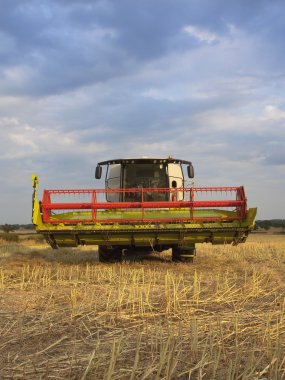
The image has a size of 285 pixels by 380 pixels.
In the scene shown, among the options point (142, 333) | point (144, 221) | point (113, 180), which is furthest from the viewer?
point (113, 180)

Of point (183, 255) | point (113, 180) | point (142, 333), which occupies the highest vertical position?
point (113, 180)

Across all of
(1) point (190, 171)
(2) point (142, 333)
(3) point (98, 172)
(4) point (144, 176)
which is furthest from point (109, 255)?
(2) point (142, 333)

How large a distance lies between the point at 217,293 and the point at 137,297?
0.99 m

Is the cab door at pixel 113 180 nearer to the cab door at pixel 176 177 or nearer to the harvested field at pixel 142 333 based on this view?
the cab door at pixel 176 177

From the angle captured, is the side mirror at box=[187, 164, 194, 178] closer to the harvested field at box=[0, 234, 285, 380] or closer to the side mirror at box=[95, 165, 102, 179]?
the side mirror at box=[95, 165, 102, 179]

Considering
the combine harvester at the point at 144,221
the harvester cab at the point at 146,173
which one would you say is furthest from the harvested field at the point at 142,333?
the harvester cab at the point at 146,173

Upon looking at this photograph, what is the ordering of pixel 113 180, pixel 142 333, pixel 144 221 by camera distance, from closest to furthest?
pixel 142 333, pixel 144 221, pixel 113 180

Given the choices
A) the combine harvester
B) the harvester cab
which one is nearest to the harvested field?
the combine harvester

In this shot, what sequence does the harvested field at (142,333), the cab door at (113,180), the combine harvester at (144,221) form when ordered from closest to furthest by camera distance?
the harvested field at (142,333) → the combine harvester at (144,221) → the cab door at (113,180)

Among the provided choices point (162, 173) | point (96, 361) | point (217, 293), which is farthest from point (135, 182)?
point (96, 361)

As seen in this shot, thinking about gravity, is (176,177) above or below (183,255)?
above

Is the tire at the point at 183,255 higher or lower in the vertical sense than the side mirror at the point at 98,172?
lower

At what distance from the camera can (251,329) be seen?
3.88 m

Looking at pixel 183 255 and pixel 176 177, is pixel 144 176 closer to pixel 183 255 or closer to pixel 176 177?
pixel 176 177
